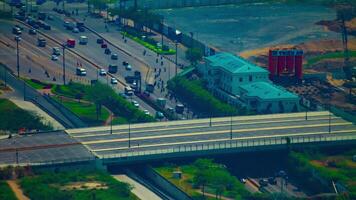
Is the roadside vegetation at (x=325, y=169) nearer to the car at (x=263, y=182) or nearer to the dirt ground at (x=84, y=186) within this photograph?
the car at (x=263, y=182)

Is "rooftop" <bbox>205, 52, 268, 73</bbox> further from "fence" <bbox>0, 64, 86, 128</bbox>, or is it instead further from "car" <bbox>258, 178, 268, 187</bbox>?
"car" <bbox>258, 178, 268, 187</bbox>

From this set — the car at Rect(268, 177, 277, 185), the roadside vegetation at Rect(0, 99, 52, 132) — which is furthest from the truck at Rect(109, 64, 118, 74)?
the car at Rect(268, 177, 277, 185)

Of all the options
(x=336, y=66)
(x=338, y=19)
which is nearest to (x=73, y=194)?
(x=336, y=66)

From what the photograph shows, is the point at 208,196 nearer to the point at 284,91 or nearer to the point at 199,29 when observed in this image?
A: the point at 284,91

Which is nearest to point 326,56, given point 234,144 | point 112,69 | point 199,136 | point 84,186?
point 112,69

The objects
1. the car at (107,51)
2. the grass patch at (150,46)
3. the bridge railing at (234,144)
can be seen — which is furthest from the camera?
the grass patch at (150,46)

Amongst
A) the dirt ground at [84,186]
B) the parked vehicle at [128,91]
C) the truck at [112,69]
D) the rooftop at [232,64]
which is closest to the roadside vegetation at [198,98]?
the rooftop at [232,64]
